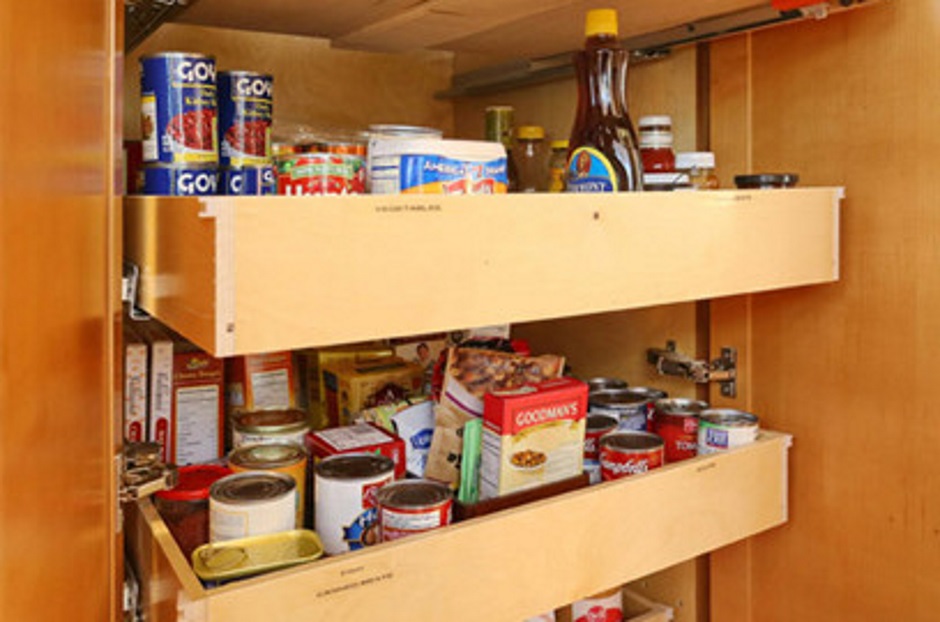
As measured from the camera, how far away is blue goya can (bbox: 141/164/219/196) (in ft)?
2.90

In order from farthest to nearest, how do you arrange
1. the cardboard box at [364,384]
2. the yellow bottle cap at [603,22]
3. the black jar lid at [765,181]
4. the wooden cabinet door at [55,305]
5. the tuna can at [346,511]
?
the cardboard box at [364,384]
the black jar lid at [765,181]
the yellow bottle cap at [603,22]
the tuna can at [346,511]
the wooden cabinet door at [55,305]

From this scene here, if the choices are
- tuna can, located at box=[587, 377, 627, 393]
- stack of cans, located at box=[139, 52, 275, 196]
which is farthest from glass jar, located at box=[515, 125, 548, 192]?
stack of cans, located at box=[139, 52, 275, 196]

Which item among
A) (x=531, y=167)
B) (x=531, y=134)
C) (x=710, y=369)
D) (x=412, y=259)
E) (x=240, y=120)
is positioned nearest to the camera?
(x=412, y=259)

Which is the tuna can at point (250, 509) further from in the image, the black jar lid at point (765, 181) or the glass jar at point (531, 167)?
the glass jar at point (531, 167)

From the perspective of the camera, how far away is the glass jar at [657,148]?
1163 millimetres

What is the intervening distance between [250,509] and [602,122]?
624mm

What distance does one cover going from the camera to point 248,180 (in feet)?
3.10

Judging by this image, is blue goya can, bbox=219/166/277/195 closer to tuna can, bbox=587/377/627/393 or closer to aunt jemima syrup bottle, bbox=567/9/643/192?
aunt jemima syrup bottle, bbox=567/9/643/192

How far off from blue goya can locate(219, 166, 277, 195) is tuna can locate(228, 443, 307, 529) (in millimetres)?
307

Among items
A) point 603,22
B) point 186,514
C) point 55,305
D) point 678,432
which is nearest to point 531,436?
point 678,432

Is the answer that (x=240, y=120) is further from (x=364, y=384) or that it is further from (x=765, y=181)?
(x=765, y=181)

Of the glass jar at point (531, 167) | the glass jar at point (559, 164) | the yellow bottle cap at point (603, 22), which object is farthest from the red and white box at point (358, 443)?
the glass jar at point (531, 167)

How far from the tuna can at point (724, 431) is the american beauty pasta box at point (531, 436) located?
0.23 m

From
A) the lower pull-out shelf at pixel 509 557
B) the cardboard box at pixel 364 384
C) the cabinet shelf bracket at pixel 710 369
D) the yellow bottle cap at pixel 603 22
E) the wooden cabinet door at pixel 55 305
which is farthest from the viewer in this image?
the cabinet shelf bracket at pixel 710 369
